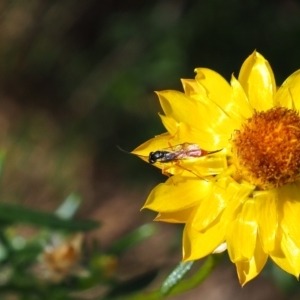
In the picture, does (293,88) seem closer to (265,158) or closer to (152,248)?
(265,158)

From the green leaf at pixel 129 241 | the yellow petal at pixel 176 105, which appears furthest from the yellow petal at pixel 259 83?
the green leaf at pixel 129 241

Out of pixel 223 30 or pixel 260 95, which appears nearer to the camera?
pixel 260 95

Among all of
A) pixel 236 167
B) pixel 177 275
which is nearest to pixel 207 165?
pixel 236 167

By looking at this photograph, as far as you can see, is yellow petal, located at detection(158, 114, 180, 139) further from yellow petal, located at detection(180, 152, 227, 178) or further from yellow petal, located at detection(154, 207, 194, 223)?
yellow petal, located at detection(154, 207, 194, 223)

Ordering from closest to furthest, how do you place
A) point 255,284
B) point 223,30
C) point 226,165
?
point 226,165
point 223,30
point 255,284

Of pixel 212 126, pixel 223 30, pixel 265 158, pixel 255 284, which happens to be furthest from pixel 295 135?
pixel 255 284

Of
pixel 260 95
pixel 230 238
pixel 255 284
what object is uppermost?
pixel 260 95
